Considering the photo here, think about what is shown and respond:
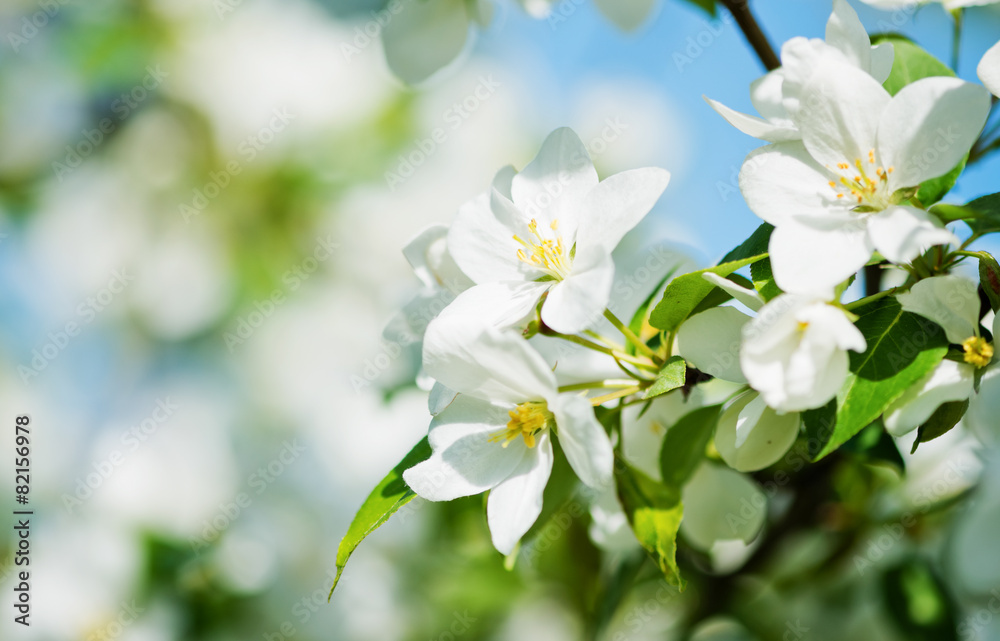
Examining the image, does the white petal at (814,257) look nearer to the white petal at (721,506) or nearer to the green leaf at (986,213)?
the green leaf at (986,213)

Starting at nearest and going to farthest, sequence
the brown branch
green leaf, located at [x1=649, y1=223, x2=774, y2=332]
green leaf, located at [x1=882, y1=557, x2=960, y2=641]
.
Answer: green leaf, located at [x1=649, y1=223, x2=774, y2=332] < the brown branch < green leaf, located at [x1=882, y1=557, x2=960, y2=641]

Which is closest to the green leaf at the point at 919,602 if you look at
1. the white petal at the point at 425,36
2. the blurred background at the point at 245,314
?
the blurred background at the point at 245,314

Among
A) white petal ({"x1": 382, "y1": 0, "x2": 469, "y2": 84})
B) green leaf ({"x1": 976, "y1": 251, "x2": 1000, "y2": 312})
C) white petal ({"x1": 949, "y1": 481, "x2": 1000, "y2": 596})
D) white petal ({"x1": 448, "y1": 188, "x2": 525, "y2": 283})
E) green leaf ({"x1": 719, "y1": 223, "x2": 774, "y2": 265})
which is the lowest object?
white petal ({"x1": 949, "y1": 481, "x2": 1000, "y2": 596})

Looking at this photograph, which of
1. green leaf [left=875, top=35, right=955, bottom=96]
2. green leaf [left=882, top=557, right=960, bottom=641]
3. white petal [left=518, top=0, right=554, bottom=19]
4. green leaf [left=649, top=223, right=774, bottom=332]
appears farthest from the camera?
green leaf [left=882, top=557, right=960, bottom=641]

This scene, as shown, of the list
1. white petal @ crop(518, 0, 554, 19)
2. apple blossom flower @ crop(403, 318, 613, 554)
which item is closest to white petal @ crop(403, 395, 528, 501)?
apple blossom flower @ crop(403, 318, 613, 554)

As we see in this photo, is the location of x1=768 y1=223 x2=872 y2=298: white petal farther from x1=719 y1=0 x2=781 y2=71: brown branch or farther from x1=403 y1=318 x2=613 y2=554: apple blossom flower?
x1=719 y1=0 x2=781 y2=71: brown branch

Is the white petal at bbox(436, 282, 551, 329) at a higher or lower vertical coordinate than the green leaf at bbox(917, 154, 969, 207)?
higher

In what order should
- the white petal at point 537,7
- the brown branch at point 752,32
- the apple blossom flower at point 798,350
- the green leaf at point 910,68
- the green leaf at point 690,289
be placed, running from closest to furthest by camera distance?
the apple blossom flower at point 798,350 → the green leaf at point 690,289 → the green leaf at point 910,68 → the brown branch at point 752,32 → the white petal at point 537,7

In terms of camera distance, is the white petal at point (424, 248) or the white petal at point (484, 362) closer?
the white petal at point (484, 362)
